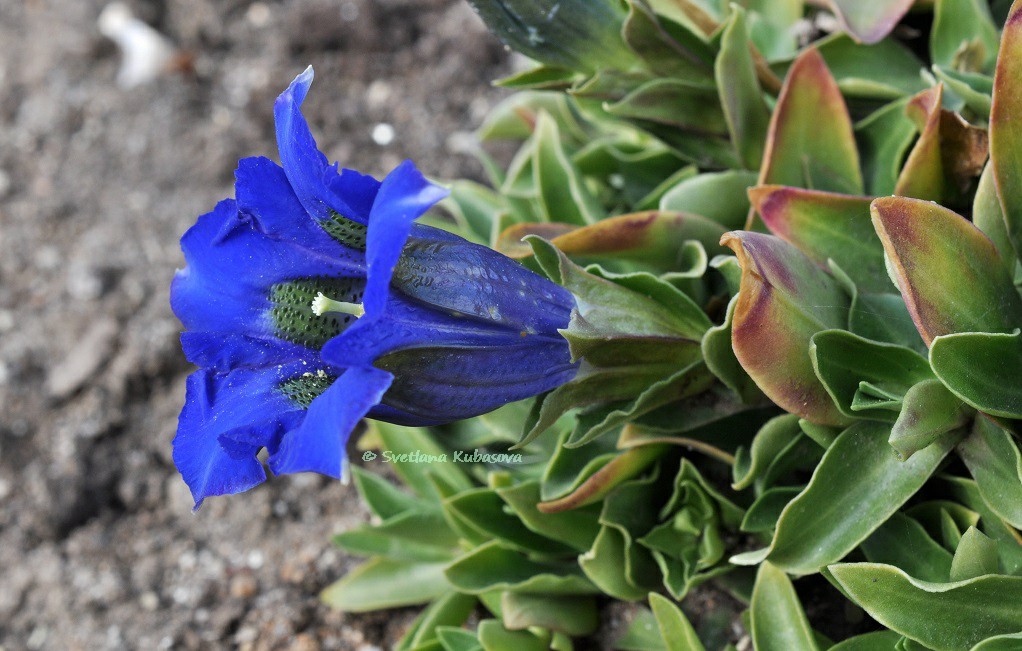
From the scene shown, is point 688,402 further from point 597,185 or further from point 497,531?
point 597,185

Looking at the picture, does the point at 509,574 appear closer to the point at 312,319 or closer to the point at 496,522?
the point at 496,522

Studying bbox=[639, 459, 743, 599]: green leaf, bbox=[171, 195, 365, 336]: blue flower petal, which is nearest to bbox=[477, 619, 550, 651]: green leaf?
bbox=[639, 459, 743, 599]: green leaf

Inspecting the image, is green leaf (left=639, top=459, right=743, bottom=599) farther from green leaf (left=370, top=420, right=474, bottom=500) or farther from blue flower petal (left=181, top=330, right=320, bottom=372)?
blue flower petal (left=181, top=330, right=320, bottom=372)

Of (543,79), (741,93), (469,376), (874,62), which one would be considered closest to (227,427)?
(469,376)

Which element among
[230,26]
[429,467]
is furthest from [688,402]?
[230,26]

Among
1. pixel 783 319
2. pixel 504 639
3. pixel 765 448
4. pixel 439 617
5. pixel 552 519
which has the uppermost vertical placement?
pixel 783 319

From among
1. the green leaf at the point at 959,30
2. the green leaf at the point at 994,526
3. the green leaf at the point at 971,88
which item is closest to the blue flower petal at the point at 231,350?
the green leaf at the point at 994,526
